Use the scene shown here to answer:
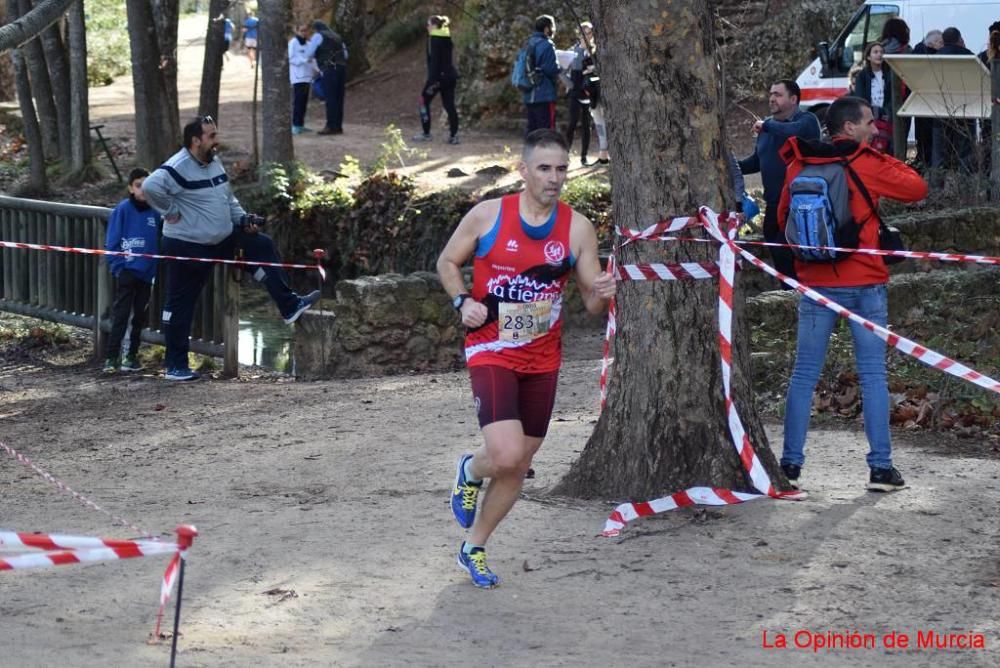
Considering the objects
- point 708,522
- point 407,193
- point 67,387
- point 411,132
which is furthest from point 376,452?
point 411,132

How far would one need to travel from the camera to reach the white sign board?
15.0 metres

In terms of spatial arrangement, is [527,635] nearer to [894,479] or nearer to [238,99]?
[894,479]

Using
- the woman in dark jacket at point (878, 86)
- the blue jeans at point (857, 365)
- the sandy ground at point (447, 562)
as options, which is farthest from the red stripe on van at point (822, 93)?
the blue jeans at point (857, 365)

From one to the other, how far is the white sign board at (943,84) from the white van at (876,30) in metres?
3.12

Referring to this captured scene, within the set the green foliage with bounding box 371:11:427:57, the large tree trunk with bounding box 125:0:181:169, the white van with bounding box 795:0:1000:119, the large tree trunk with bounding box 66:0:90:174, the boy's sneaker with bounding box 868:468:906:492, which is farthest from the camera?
the green foliage with bounding box 371:11:427:57

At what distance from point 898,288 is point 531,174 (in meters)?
5.93

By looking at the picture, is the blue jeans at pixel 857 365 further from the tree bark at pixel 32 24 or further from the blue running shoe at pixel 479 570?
the tree bark at pixel 32 24

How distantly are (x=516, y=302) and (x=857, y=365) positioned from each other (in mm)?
2179

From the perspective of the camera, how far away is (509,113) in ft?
83.9

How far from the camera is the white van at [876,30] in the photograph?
1844cm

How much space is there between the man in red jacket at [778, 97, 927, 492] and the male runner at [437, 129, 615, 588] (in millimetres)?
1662

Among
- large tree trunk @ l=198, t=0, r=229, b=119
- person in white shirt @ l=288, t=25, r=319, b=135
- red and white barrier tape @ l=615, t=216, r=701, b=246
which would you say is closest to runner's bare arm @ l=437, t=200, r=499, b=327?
red and white barrier tape @ l=615, t=216, r=701, b=246

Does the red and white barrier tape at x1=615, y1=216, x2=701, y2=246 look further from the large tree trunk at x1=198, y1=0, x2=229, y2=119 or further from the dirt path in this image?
the large tree trunk at x1=198, y1=0, x2=229, y2=119

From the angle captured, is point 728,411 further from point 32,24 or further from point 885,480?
point 32,24
